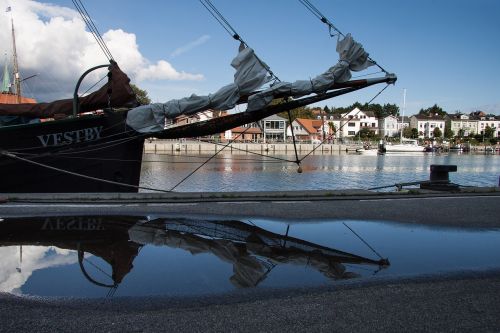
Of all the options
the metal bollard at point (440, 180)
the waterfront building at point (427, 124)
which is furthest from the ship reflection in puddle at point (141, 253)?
the waterfront building at point (427, 124)

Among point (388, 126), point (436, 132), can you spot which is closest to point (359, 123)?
point (388, 126)

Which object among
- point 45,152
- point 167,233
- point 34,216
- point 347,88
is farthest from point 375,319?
point 45,152

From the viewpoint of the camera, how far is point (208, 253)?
585cm

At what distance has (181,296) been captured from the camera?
421 cm

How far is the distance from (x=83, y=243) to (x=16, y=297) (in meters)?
2.01

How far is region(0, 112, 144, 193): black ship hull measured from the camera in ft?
40.5

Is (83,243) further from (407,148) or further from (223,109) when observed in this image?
(407,148)

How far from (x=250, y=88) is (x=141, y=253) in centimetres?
736

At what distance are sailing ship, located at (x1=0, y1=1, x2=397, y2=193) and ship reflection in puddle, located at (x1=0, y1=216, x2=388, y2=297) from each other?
16.2ft

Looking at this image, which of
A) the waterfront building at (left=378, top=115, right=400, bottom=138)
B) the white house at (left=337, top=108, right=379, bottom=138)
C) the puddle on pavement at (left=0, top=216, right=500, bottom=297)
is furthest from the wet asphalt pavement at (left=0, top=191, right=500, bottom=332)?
the waterfront building at (left=378, top=115, right=400, bottom=138)

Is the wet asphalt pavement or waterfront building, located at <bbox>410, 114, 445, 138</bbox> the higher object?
waterfront building, located at <bbox>410, 114, 445, 138</bbox>

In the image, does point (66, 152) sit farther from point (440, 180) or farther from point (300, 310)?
point (300, 310)

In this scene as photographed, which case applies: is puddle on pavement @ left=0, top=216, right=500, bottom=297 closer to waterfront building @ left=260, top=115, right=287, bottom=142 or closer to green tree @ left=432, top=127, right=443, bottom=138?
waterfront building @ left=260, top=115, right=287, bottom=142

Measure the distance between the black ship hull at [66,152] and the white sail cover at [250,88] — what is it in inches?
45.8
